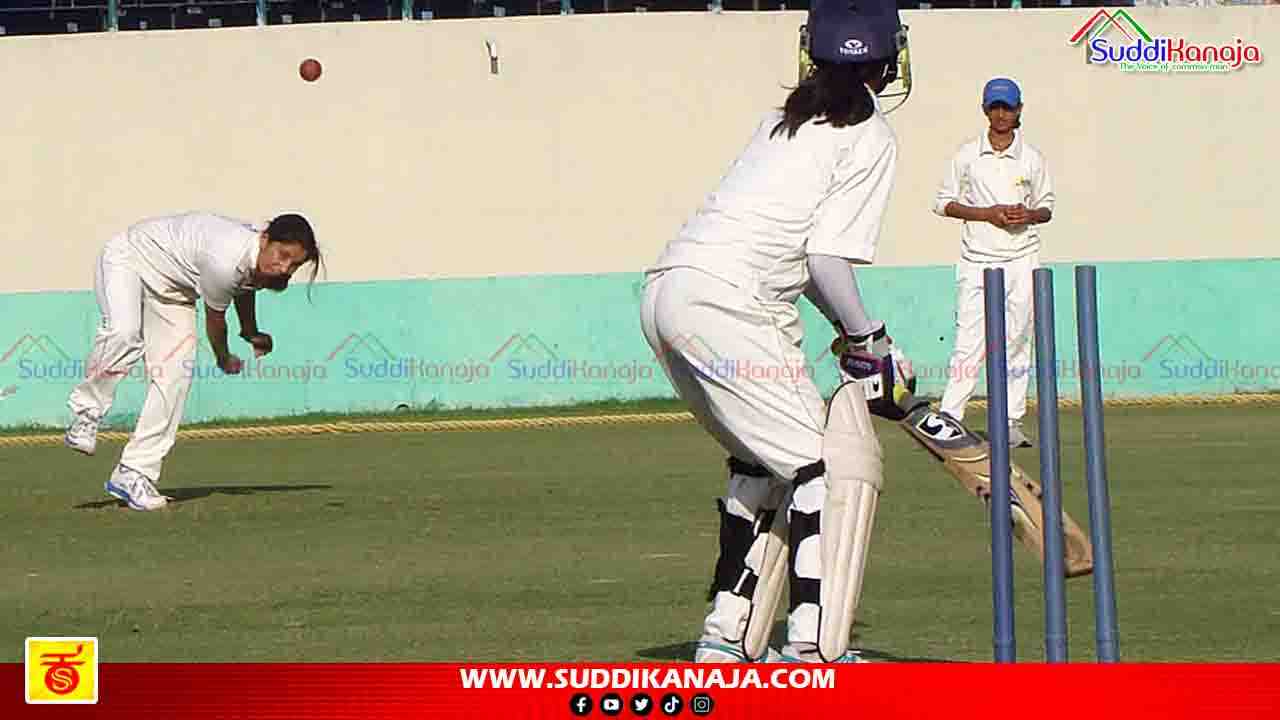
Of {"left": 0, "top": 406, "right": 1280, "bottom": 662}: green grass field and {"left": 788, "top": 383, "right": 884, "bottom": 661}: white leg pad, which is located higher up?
{"left": 788, "top": 383, "right": 884, "bottom": 661}: white leg pad

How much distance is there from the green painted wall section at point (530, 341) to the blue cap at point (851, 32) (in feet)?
43.2

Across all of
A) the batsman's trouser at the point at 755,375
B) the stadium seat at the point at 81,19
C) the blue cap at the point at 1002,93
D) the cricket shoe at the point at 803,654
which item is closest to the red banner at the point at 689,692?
the cricket shoe at the point at 803,654

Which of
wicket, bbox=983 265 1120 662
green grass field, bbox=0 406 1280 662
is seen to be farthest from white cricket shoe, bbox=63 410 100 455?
wicket, bbox=983 265 1120 662

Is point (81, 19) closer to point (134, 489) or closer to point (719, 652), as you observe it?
point (134, 489)

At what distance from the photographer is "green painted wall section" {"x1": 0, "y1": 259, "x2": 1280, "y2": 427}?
19.7 metres

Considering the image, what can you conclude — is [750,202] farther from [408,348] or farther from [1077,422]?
[408,348]

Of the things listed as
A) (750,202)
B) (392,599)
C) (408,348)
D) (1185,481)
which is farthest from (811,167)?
(408,348)

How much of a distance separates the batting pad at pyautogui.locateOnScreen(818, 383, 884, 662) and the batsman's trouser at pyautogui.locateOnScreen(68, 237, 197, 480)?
5931 millimetres

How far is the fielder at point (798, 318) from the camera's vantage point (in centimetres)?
632

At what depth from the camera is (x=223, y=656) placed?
721cm

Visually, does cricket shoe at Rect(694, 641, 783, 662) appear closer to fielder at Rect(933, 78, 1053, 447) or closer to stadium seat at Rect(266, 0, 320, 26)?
fielder at Rect(933, 78, 1053, 447)

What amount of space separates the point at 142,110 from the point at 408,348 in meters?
3.83

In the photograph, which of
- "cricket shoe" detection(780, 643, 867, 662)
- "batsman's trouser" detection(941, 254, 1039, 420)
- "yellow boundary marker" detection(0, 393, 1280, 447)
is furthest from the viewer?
"yellow boundary marker" detection(0, 393, 1280, 447)

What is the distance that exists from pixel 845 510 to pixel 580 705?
4.82 ft
